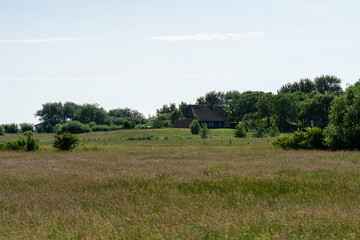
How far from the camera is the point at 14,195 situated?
8508 mm

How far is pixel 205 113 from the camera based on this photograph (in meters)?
103

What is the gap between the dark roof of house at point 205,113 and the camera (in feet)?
332

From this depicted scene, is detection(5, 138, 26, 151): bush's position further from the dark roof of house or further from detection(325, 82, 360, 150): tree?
the dark roof of house

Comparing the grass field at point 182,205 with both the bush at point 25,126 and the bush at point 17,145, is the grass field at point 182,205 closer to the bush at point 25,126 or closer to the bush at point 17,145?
the bush at point 17,145

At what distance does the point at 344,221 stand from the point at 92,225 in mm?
3929

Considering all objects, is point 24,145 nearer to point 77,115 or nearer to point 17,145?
point 17,145

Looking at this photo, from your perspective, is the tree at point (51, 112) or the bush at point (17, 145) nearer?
the bush at point (17, 145)

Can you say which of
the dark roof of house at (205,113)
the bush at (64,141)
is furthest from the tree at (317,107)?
the bush at (64,141)

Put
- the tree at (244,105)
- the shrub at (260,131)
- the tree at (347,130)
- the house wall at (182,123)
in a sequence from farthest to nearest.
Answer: the house wall at (182,123)
the tree at (244,105)
the shrub at (260,131)
the tree at (347,130)

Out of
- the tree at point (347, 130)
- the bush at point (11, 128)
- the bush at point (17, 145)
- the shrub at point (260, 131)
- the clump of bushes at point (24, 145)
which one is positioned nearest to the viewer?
the tree at point (347, 130)

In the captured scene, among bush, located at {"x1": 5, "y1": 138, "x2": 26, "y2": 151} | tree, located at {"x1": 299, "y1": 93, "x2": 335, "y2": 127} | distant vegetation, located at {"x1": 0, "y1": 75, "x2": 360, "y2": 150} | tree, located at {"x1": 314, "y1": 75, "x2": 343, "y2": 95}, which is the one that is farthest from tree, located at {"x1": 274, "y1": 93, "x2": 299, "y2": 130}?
bush, located at {"x1": 5, "y1": 138, "x2": 26, "y2": 151}

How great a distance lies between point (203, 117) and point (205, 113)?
95.5 inches

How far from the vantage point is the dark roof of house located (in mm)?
101056

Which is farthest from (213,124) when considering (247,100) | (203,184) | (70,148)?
(203,184)
